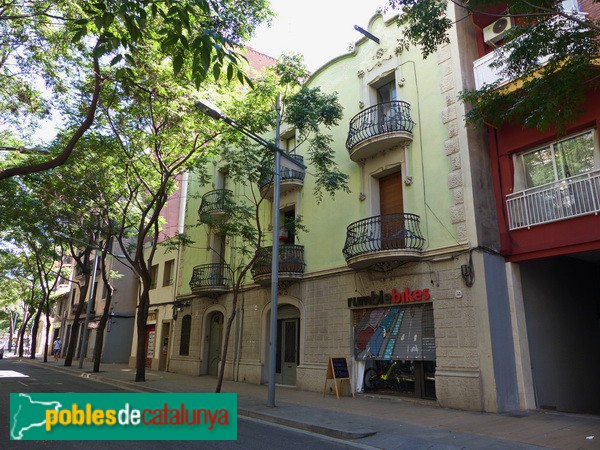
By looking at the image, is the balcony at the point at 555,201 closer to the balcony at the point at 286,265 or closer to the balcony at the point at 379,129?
the balcony at the point at 379,129

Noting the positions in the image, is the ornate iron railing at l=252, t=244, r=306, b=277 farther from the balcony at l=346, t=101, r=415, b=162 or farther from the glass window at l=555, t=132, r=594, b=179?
the glass window at l=555, t=132, r=594, b=179

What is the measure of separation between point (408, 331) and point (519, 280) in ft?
10.6

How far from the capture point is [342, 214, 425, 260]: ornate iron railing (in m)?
12.5

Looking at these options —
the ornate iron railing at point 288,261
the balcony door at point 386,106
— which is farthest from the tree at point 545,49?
the ornate iron railing at point 288,261

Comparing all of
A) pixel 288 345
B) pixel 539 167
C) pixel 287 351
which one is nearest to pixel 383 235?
pixel 539 167

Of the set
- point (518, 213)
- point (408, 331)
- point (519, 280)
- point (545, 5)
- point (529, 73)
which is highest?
point (545, 5)

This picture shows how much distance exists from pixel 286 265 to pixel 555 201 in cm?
885

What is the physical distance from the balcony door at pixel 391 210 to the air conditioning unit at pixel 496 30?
451cm

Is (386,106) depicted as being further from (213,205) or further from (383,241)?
(213,205)

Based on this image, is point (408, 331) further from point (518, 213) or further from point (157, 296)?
point (157, 296)

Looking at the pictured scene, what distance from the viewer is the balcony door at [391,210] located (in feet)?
41.8

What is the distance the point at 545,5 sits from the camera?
313 inches

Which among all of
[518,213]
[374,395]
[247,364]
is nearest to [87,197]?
[247,364]

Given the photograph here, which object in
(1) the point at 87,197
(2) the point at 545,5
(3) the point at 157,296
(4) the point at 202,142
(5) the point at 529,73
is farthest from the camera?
(3) the point at 157,296
